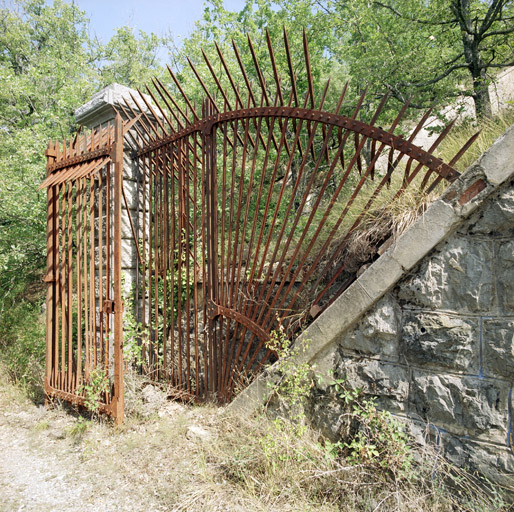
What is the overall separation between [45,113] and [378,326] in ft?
22.2

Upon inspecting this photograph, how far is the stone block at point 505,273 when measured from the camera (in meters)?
2.21

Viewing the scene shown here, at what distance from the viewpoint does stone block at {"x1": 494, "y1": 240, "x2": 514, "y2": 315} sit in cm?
221

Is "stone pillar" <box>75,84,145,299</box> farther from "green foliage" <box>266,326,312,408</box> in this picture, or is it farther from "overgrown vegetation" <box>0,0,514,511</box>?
"green foliage" <box>266,326,312,408</box>

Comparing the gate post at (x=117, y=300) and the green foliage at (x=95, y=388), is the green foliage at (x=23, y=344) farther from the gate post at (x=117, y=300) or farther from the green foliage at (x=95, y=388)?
the gate post at (x=117, y=300)

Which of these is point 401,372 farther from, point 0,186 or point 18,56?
point 18,56

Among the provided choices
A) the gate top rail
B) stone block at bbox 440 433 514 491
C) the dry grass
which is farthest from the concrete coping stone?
stone block at bbox 440 433 514 491

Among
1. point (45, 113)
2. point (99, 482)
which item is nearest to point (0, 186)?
point (45, 113)

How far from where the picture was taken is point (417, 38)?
234 inches

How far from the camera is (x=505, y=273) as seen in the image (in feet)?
7.31

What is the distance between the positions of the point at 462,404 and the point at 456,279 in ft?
2.34

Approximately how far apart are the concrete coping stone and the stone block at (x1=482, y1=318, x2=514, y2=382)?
0.54 meters

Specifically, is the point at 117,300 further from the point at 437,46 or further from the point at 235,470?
the point at 437,46

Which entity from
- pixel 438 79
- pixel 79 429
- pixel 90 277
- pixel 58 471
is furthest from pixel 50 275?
pixel 438 79

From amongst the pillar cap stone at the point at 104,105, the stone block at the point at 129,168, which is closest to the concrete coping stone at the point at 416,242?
the stone block at the point at 129,168
